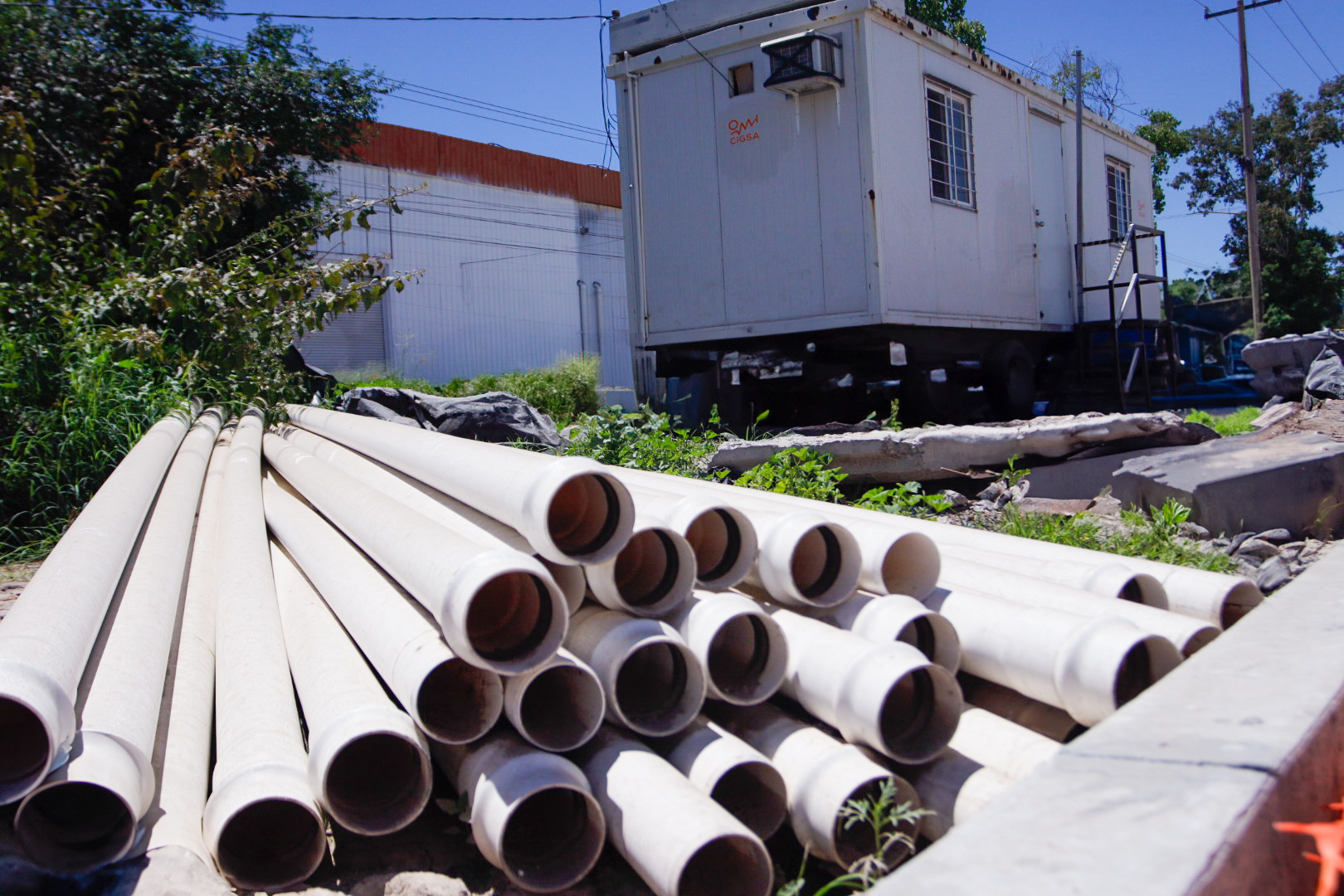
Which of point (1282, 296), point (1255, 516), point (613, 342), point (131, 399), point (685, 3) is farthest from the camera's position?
point (1282, 296)

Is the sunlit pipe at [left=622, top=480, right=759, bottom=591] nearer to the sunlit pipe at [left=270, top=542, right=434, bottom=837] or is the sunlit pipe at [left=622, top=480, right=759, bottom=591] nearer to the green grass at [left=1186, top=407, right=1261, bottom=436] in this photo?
the sunlit pipe at [left=270, top=542, right=434, bottom=837]

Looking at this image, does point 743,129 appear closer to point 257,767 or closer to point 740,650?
point 740,650

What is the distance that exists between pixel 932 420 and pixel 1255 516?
4.35m

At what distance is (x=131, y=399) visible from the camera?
592 cm

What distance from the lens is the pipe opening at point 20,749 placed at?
1.71 metres

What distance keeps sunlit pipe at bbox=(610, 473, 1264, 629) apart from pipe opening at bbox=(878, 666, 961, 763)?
1.55 ft

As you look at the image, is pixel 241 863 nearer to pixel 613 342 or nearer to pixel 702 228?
pixel 702 228

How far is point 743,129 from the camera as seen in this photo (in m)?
8.49

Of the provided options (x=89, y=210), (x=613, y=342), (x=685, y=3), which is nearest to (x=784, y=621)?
(x=685, y=3)

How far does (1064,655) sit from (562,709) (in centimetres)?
109

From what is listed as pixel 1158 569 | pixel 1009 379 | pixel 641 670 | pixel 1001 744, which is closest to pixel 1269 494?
pixel 1158 569

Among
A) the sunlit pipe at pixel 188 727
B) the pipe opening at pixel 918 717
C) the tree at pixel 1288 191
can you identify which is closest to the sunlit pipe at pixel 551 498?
the pipe opening at pixel 918 717

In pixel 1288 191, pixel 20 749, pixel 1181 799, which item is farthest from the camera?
pixel 1288 191

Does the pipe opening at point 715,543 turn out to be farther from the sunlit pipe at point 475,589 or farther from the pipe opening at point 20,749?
the pipe opening at point 20,749
